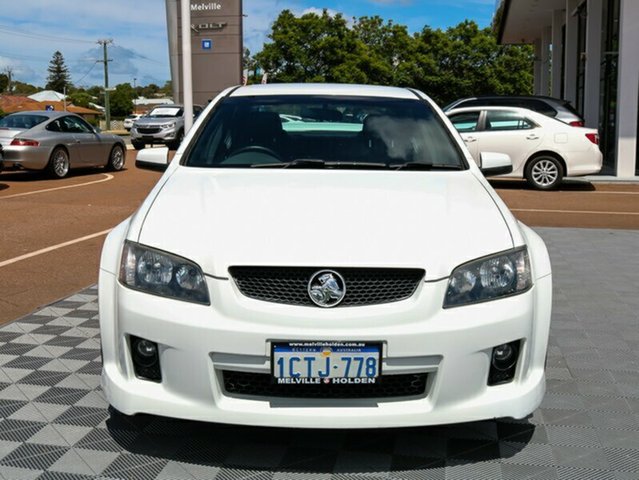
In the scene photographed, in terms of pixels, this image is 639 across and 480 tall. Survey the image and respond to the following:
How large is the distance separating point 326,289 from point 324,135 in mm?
1762

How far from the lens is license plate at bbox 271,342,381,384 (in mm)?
2631

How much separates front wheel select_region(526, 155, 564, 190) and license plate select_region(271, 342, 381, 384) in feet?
38.6

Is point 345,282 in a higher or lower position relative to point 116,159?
lower

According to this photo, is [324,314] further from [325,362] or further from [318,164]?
[318,164]

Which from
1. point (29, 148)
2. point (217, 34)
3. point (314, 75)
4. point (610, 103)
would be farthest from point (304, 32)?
point (29, 148)

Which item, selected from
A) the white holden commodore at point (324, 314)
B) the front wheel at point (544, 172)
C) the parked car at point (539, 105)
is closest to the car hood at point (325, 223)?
the white holden commodore at point (324, 314)

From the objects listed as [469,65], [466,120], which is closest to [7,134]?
[466,120]

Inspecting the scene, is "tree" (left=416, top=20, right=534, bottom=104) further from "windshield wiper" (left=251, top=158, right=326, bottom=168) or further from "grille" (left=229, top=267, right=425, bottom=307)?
"grille" (left=229, top=267, right=425, bottom=307)

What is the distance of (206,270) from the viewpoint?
8.90 ft

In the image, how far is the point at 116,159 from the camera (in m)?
17.2

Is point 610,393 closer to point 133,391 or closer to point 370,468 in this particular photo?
point 370,468

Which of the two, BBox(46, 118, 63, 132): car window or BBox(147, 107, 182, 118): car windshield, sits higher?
BBox(147, 107, 182, 118): car windshield

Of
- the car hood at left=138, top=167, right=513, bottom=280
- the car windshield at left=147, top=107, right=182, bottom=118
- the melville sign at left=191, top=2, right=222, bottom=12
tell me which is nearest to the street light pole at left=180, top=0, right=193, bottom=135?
the car hood at left=138, top=167, right=513, bottom=280

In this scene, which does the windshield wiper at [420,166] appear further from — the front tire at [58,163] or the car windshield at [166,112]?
the car windshield at [166,112]
